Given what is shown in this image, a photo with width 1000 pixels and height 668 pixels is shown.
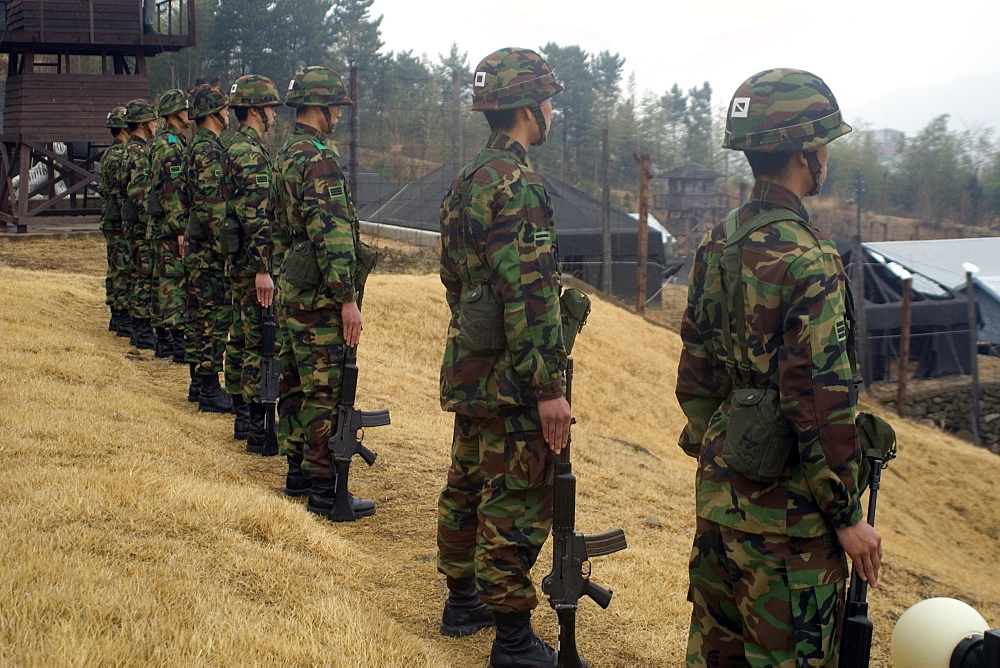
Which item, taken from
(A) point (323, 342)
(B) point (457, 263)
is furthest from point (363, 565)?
(B) point (457, 263)

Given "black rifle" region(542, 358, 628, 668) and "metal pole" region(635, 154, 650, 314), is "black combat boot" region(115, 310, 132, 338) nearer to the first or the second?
"black rifle" region(542, 358, 628, 668)

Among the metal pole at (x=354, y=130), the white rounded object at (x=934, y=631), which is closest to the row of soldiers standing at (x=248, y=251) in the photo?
the white rounded object at (x=934, y=631)

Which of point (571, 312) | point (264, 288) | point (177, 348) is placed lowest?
point (177, 348)

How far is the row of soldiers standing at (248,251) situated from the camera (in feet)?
17.8

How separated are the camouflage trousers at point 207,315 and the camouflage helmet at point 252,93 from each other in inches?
60.7

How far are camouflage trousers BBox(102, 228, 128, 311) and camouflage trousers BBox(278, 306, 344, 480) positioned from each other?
5918mm

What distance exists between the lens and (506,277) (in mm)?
3709

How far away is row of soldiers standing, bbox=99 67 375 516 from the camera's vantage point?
5422mm

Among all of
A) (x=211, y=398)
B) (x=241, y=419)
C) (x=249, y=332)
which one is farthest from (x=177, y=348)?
(x=249, y=332)

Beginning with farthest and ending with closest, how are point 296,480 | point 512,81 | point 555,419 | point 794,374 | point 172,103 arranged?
point 172,103 → point 296,480 → point 512,81 → point 555,419 → point 794,374

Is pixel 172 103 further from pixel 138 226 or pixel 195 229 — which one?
pixel 195 229

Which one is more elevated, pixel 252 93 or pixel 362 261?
pixel 252 93

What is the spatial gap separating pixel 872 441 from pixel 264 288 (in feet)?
Result: 15.4

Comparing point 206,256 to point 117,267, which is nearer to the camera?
point 206,256
